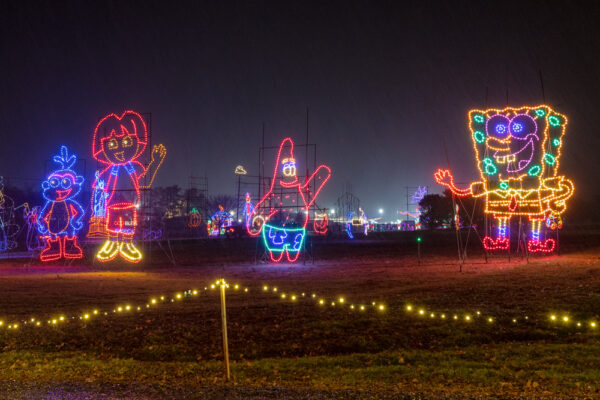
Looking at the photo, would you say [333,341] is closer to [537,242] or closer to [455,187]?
[455,187]

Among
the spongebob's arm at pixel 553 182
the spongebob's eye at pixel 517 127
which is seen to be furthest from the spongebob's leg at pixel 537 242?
the spongebob's eye at pixel 517 127

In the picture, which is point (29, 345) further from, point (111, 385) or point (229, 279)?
point (229, 279)

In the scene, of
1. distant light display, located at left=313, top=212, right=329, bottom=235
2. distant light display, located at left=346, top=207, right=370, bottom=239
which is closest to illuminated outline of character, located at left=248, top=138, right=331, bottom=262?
distant light display, located at left=313, top=212, right=329, bottom=235

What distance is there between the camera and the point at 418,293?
12.0 metres

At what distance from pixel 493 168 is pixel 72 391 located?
59.4ft

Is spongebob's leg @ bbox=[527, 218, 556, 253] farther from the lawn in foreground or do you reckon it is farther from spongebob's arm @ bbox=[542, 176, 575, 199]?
the lawn in foreground

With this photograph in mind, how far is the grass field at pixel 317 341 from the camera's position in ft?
19.2

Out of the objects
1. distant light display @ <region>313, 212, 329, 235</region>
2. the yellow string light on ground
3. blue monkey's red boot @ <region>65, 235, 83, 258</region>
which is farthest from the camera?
distant light display @ <region>313, 212, 329, 235</region>

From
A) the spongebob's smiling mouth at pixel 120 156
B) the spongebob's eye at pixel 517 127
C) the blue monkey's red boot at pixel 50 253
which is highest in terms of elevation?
the spongebob's eye at pixel 517 127

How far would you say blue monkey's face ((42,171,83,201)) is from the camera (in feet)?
72.5

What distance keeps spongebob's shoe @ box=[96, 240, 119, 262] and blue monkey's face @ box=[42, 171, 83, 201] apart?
2.56 m

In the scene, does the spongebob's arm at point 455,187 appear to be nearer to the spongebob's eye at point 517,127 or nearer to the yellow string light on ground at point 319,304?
the spongebob's eye at point 517,127

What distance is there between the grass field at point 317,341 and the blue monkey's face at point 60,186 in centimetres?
814

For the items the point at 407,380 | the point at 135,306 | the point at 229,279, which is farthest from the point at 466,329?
the point at 229,279
